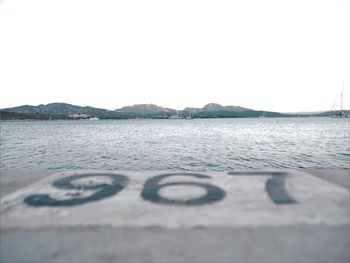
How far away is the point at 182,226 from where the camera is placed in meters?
4.05

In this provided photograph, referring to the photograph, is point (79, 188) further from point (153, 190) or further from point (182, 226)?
point (182, 226)

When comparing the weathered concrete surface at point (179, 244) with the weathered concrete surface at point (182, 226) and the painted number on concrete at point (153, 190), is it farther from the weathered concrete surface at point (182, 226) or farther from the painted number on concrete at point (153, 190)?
the painted number on concrete at point (153, 190)

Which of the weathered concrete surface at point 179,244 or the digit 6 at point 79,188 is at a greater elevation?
the digit 6 at point 79,188

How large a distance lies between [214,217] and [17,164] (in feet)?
98.2

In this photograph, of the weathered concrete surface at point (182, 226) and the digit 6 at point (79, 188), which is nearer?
the weathered concrete surface at point (182, 226)

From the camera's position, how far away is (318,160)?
27.5 metres

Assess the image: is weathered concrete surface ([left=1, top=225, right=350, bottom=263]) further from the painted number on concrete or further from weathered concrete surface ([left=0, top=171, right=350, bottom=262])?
the painted number on concrete

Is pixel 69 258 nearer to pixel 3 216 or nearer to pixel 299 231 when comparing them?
pixel 3 216

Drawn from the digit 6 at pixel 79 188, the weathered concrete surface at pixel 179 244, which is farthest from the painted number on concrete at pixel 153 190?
the weathered concrete surface at pixel 179 244

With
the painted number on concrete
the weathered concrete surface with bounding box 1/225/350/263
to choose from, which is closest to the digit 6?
the painted number on concrete

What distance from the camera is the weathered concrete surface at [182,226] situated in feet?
10.9

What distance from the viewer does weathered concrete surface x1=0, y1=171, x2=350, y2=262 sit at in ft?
10.9

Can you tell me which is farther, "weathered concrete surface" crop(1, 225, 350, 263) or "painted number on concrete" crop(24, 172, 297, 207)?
"painted number on concrete" crop(24, 172, 297, 207)

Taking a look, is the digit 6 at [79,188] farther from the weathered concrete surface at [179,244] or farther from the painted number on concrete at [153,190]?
the weathered concrete surface at [179,244]
